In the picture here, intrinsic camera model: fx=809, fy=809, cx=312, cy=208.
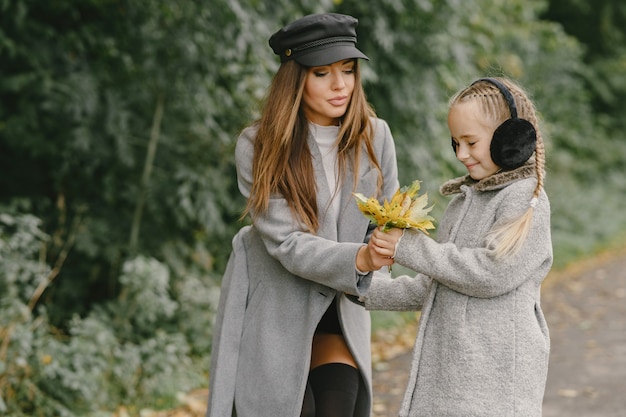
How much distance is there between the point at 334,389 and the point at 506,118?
107cm

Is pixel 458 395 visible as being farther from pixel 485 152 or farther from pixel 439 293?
pixel 485 152

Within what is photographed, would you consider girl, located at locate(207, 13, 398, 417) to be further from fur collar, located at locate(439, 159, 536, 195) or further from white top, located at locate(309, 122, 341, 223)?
fur collar, located at locate(439, 159, 536, 195)

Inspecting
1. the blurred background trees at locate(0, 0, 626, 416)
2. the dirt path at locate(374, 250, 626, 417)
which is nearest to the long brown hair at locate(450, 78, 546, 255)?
the blurred background trees at locate(0, 0, 626, 416)

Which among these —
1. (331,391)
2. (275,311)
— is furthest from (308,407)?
(275,311)

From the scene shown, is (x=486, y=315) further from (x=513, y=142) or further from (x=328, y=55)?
(x=328, y=55)

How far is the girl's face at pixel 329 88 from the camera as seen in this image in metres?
2.77

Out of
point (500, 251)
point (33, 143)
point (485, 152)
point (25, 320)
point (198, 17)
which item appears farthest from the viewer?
point (33, 143)

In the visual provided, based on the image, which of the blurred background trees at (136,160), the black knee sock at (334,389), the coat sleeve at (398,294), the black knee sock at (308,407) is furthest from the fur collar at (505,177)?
the blurred background trees at (136,160)

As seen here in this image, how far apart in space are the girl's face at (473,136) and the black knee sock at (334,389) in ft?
2.68

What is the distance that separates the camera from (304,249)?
2598 millimetres

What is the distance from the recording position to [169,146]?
235 inches

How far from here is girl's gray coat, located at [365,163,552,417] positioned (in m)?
2.32

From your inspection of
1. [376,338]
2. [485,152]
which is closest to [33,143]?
[376,338]

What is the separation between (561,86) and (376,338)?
10.3 meters
